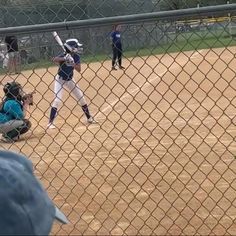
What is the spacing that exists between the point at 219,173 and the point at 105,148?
2.22 metres

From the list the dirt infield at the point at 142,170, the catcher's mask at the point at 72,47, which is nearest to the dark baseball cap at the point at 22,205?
the dirt infield at the point at 142,170

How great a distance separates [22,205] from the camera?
1374 mm

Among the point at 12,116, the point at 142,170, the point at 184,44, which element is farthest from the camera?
the point at 12,116

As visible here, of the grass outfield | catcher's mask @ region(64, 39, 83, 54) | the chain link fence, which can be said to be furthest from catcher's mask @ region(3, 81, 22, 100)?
catcher's mask @ region(64, 39, 83, 54)

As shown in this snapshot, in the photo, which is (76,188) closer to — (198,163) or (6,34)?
(198,163)

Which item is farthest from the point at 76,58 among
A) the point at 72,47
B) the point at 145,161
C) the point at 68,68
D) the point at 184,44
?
the point at 145,161

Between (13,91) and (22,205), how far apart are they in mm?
7984

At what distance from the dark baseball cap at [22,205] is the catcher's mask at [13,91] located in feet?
24.8

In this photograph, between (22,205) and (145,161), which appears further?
(145,161)

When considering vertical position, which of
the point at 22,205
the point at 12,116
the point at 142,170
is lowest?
the point at 12,116

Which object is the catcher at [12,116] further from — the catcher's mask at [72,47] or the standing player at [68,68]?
the catcher's mask at [72,47]

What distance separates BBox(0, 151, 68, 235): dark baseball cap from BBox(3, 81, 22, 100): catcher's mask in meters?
7.57

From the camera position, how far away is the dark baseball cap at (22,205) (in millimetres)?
1350

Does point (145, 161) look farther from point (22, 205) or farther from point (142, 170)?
point (22, 205)
